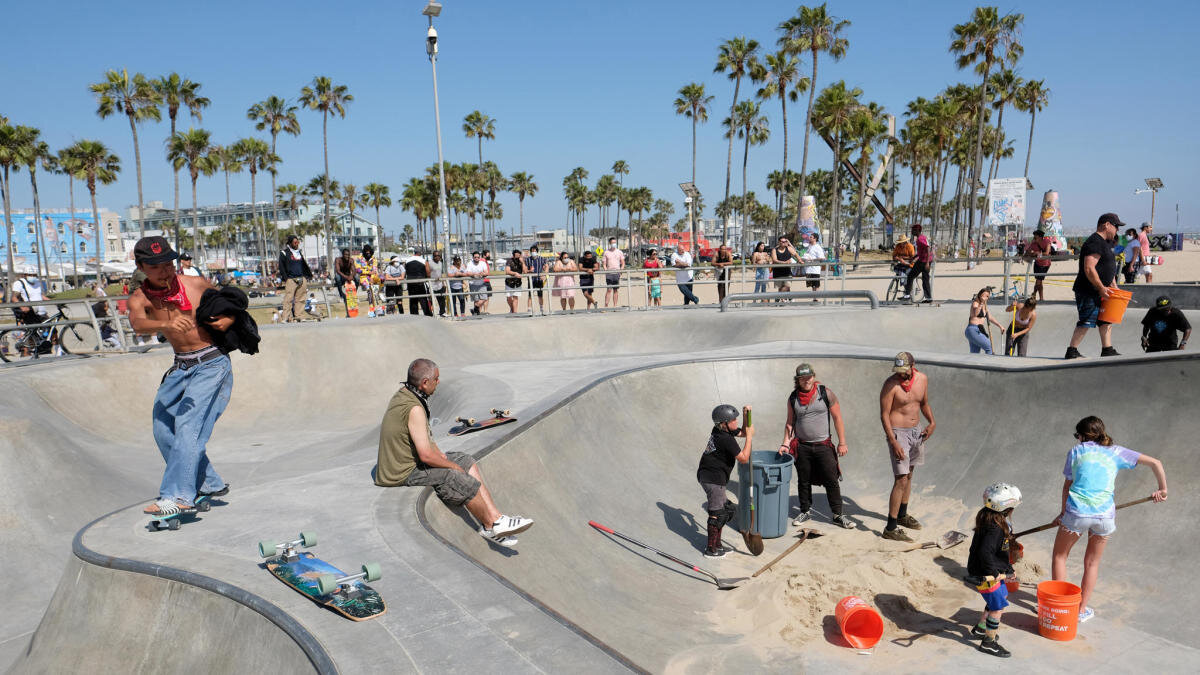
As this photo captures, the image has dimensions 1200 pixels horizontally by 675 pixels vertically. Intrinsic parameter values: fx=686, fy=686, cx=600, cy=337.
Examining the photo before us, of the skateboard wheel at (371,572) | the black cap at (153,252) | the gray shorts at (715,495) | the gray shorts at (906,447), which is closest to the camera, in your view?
the skateboard wheel at (371,572)

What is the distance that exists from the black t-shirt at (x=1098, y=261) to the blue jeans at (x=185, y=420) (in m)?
9.84

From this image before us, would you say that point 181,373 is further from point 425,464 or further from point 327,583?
point 327,583

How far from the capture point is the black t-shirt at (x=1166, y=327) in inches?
379

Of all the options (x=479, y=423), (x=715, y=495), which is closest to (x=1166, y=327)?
(x=715, y=495)

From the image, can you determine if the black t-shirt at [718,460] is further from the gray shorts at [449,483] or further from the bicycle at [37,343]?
the bicycle at [37,343]

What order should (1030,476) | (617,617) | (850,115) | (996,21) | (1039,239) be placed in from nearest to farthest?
(617,617) < (1030,476) < (1039,239) < (996,21) < (850,115)

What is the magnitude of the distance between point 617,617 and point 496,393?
16.1 feet

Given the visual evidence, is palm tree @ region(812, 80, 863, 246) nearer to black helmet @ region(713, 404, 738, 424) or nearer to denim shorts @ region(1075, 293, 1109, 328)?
denim shorts @ region(1075, 293, 1109, 328)

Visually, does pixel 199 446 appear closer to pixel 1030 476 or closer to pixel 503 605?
pixel 503 605

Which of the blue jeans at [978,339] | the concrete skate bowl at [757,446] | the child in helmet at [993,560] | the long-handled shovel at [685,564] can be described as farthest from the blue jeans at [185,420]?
the blue jeans at [978,339]

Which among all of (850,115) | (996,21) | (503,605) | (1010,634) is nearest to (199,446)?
(503,605)

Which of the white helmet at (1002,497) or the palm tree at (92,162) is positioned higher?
the palm tree at (92,162)

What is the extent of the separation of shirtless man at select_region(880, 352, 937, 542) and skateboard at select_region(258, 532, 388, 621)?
547cm

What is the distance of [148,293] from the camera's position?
4.86m
